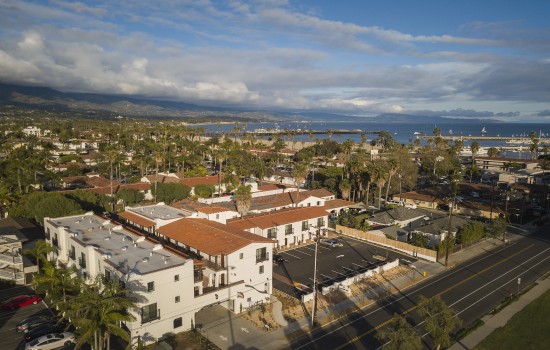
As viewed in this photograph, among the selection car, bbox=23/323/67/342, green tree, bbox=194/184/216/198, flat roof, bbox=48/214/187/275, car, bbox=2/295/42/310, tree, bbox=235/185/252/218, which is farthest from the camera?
green tree, bbox=194/184/216/198

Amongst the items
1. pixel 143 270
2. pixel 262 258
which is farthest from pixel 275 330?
pixel 143 270

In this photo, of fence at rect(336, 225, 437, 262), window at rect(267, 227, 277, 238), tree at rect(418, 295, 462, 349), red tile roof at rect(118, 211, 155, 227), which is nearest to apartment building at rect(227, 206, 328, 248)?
window at rect(267, 227, 277, 238)

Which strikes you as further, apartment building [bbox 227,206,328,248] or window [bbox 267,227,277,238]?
window [bbox 267,227,277,238]

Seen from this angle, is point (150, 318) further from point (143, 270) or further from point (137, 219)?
point (137, 219)

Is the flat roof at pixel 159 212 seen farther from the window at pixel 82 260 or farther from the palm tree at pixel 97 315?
the palm tree at pixel 97 315

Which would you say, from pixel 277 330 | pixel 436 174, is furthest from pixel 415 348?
pixel 436 174

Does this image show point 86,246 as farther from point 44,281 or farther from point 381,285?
point 381,285

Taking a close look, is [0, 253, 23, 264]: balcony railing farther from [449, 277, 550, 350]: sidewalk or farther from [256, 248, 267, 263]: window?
[449, 277, 550, 350]: sidewalk
